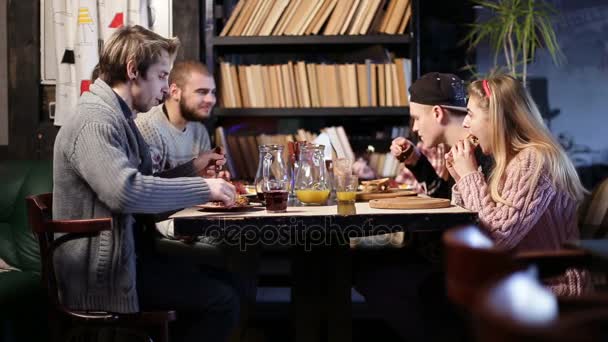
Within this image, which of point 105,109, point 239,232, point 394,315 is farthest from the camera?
point 394,315

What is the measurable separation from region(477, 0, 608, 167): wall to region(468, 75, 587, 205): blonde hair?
2.45 m

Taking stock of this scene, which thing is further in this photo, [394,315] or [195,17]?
[195,17]

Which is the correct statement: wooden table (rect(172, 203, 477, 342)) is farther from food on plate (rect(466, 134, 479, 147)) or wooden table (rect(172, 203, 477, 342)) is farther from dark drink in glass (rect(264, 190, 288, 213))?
food on plate (rect(466, 134, 479, 147))

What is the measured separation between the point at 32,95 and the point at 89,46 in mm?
452

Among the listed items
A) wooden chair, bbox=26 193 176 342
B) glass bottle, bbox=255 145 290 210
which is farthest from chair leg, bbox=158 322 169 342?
glass bottle, bbox=255 145 290 210

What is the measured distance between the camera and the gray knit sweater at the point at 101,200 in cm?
205

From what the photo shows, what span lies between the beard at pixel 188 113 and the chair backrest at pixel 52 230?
6.59ft

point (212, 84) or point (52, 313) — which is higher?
point (212, 84)

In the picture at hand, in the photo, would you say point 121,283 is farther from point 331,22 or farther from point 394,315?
point 331,22

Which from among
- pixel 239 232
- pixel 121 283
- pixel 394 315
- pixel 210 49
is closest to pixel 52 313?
pixel 121 283

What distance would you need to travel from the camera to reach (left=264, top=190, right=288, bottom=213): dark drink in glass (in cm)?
221

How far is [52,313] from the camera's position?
212 cm

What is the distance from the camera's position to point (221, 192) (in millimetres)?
2205

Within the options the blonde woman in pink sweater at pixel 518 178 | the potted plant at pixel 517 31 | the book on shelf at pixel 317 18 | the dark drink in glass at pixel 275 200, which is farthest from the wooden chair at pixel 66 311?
the potted plant at pixel 517 31
